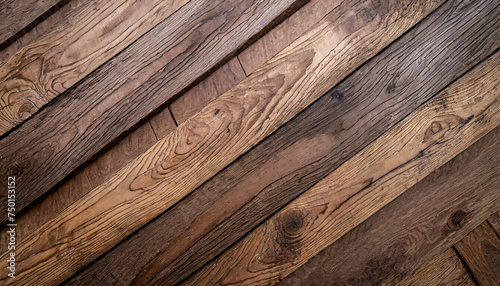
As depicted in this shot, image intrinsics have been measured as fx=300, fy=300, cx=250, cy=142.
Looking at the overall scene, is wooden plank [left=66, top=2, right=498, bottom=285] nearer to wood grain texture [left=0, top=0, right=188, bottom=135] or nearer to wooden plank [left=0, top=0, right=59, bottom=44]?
wood grain texture [left=0, top=0, right=188, bottom=135]

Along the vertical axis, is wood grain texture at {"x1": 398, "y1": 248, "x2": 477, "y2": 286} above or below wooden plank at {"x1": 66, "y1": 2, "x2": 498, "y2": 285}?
below

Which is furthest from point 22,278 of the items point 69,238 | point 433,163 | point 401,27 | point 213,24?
point 401,27

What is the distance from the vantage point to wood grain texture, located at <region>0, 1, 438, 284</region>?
3.14 ft

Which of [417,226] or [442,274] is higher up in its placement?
[417,226]

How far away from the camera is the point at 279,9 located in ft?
3.22

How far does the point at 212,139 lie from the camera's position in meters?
0.97

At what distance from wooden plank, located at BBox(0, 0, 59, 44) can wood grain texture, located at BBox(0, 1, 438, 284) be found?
0.61 m

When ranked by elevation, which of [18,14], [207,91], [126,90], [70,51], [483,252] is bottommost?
[483,252]

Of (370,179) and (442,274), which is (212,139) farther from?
(442,274)

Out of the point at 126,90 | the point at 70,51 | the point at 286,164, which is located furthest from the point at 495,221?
the point at 70,51

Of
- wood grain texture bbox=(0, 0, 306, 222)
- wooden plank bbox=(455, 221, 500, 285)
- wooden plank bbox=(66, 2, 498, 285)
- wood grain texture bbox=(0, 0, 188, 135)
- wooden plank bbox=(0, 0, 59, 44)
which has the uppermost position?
wooden plank bbox=(0, 0, 59, 44)

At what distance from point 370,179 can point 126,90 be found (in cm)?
84

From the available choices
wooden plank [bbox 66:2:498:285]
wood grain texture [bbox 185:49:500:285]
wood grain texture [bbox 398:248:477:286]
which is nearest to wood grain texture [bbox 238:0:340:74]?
wooden plank [bbox 66:2:498:285]

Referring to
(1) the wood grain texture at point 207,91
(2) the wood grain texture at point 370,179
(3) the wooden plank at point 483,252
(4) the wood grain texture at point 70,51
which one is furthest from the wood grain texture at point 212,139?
(3) the wooden plank at point 483,252
